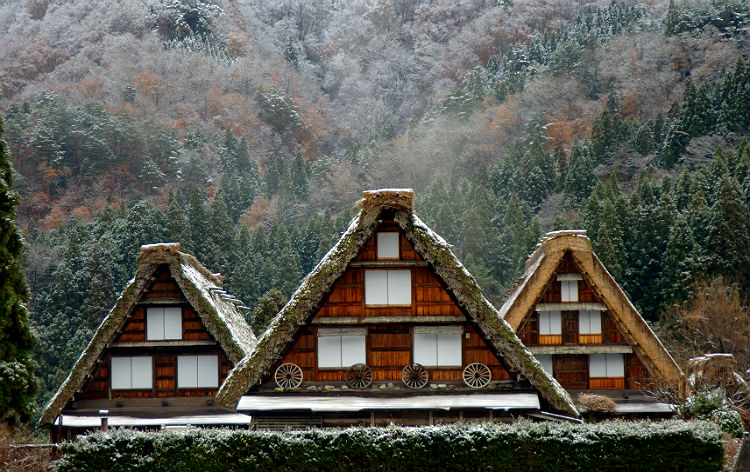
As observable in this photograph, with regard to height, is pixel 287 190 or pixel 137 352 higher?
pixel 287 190

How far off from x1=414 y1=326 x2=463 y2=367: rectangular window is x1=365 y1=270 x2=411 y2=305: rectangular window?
74 cm

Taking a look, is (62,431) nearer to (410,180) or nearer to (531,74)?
(410,180)

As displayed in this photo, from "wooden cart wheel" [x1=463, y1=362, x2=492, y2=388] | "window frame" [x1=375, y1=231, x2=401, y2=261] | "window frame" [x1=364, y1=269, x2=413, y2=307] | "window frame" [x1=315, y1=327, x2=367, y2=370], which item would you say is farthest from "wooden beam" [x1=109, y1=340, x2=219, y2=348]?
"wooden cart wheel" [x1=463, y1=362, x2=492, y2=388]

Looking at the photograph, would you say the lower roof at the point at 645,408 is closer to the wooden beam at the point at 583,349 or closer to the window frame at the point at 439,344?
the wooden beam at the point at 583,349

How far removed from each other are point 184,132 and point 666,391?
227ft

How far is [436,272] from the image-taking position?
16.7 metres

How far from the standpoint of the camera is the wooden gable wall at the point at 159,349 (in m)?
22.0

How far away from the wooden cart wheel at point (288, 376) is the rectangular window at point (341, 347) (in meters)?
0.48

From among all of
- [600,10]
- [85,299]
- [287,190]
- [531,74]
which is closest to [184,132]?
[287,190]

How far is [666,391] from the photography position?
22453 millimetres

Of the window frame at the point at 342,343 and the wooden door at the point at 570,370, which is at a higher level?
the window frame at the point at 342,343

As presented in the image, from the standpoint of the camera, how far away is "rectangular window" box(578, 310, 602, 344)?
23641 mm

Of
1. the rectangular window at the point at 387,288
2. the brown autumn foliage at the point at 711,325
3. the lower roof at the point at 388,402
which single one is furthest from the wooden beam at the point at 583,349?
the brown autumn foliage at the point at 711,325

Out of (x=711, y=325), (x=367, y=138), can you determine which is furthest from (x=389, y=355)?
(x=367, y=138)
